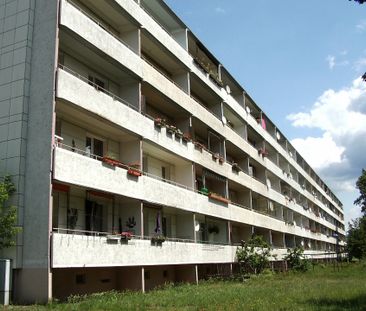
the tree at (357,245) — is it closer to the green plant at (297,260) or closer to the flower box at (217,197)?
the green plant at (297,260)

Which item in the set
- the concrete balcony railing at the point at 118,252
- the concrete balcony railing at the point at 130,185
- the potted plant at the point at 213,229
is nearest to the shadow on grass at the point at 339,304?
the concrete balcony railing at the point at 118,252

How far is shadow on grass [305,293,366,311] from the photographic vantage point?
15555mm

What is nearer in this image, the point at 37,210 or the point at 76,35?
the point at 37,210

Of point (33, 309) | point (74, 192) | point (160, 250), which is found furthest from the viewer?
point (160, 250)

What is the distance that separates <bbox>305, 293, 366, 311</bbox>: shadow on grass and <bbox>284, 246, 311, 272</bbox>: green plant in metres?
25.6

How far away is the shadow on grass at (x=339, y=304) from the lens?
51.0 feet

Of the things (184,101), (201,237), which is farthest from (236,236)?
(184,101)

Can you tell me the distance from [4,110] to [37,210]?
15.0ft

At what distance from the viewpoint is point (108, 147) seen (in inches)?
921

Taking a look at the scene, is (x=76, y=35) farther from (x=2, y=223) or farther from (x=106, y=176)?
(x=2, y=223)

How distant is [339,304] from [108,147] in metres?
12.7

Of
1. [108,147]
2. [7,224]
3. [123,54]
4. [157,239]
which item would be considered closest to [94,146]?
[108,147]

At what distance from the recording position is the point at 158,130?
2555cm

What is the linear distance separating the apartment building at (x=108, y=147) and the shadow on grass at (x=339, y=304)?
8192 mm
